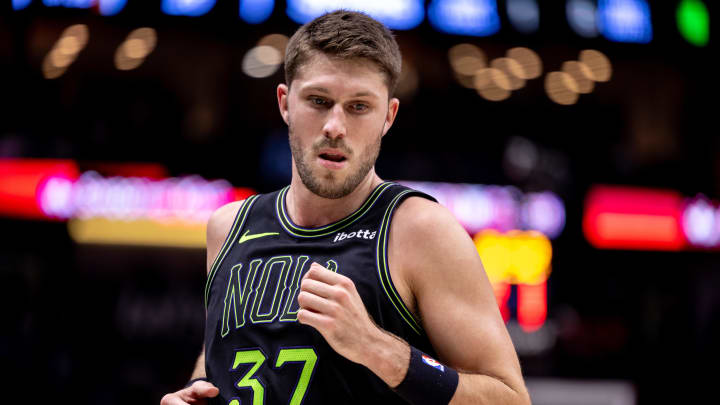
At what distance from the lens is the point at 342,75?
6.59 feet

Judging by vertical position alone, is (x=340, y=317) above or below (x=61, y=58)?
below

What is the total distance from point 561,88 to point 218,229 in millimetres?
7649

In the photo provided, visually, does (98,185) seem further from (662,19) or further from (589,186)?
(662,19)

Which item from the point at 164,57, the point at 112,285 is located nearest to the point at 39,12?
the point at 164,57

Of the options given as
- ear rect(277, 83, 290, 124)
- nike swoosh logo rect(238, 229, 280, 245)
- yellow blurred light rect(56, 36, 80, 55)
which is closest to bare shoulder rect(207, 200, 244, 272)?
nike swoosh logo rect(238, 229, 280, 245)

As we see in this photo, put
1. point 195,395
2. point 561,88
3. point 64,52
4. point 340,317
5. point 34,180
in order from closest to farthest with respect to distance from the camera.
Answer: point 340,317 < point 195,395 < point 34,180 < point 64,52 < point 561,88

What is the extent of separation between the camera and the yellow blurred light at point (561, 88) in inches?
368

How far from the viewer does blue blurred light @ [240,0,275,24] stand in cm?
788

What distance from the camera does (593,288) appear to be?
9.29 metres

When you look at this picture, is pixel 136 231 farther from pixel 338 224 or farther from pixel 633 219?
pixel 338 224

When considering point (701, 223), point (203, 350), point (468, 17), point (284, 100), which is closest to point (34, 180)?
point (468, 17)

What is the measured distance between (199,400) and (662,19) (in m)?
7.92

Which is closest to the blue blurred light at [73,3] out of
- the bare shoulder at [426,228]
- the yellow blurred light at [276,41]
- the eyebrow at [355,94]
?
the yellow blurred light at [276,41]

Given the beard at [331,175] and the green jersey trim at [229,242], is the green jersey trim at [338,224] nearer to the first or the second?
the beard at [331,175]
